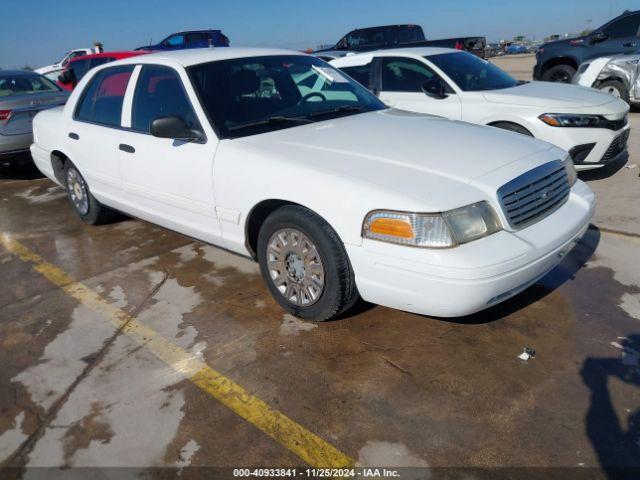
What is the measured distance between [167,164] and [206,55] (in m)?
0.93

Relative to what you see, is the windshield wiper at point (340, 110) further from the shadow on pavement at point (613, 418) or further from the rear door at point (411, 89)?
the shadow on pavement at point (613, 418)

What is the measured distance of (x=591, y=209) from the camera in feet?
11.4

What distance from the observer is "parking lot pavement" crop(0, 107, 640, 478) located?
2457 millimetres

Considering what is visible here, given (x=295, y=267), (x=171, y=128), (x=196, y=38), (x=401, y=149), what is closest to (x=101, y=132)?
(x=171, y=128)

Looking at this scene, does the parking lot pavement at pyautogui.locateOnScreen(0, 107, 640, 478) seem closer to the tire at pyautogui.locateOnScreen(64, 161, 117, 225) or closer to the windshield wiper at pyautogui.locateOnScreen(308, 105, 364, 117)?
the tire at pyautogui.locateOnScreen(64, 161, 117, 225)

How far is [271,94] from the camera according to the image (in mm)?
4051

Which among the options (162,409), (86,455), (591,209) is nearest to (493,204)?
(591,209)

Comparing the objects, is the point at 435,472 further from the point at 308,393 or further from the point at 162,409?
the point at 162,409

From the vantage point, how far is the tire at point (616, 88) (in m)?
9.36

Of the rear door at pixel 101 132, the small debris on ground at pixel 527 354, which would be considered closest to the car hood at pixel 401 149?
the small debris on ground at pixel 527 354

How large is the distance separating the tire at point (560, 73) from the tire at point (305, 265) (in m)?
10.0

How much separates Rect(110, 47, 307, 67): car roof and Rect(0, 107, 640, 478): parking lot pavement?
164cm

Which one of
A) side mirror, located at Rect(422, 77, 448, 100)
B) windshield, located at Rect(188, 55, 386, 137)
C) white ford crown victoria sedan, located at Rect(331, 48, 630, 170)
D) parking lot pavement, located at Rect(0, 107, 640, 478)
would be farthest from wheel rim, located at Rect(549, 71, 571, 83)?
windshield, located at Rect(188, 55, 386, 137)

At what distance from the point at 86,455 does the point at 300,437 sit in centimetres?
100
